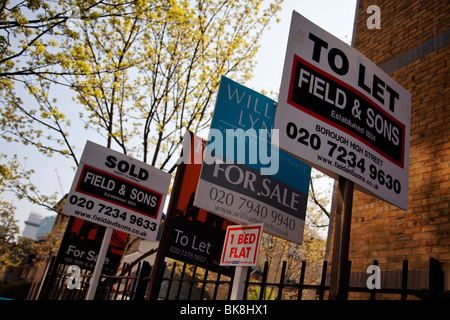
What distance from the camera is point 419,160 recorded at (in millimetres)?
6441

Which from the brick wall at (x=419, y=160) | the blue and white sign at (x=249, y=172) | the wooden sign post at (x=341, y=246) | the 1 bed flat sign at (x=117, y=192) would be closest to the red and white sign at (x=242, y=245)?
the blue and white sign at (x=249, y=172)

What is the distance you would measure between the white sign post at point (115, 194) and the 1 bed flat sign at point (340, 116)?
4.18 m

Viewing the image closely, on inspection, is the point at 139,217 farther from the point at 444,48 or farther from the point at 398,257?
the point at 444,48

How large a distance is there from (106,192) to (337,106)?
4.35 metres

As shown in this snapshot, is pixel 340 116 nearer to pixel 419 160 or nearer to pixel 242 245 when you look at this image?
pixel 242 245

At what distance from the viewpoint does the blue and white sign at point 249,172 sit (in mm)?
4371

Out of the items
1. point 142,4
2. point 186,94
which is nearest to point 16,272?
point 186,94

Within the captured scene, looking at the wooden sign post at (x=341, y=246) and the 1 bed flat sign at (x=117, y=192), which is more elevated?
the 1 bed flat sign at (x=117, y=192)

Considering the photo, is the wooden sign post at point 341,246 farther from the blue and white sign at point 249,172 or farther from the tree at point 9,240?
the tree at point 9,240

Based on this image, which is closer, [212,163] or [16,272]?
[212,163]

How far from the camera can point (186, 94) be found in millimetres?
12641

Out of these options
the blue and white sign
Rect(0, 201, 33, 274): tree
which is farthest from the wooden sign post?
Rect(0, 201, 33, 274): tree

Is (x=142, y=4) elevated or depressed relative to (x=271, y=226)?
elevated
